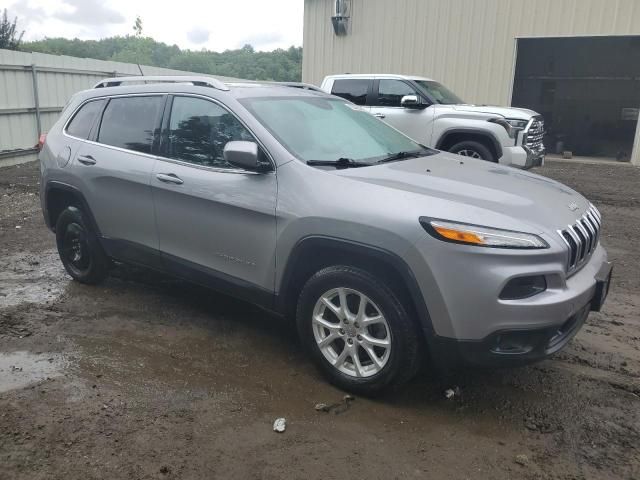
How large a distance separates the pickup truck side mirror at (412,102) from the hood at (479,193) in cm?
570

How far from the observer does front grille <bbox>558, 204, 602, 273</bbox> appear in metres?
3.01

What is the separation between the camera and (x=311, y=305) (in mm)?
3363

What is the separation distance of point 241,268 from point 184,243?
1.90 feet

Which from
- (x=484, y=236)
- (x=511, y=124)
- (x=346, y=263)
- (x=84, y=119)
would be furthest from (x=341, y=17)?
(x=484, y=236)

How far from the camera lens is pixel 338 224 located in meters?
3.15

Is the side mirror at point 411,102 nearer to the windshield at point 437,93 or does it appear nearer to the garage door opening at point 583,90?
the windshield at point 437,93

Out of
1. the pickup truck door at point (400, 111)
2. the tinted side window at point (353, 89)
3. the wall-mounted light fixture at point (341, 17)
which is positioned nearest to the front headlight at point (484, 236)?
the pickup truck door at point (400, 111)

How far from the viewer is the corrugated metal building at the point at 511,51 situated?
14094 mm

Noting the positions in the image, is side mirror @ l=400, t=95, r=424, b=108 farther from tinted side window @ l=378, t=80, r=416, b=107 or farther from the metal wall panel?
the metal wall panel

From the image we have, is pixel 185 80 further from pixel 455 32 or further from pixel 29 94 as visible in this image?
pixel 455 32

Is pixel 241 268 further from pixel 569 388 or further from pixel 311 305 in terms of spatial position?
pixel 569 388

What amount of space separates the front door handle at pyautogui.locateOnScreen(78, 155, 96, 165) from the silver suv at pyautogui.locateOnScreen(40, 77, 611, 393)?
0.01 metres

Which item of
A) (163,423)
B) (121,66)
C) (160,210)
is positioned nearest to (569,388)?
(163,423)

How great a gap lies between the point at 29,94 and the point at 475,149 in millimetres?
9709
